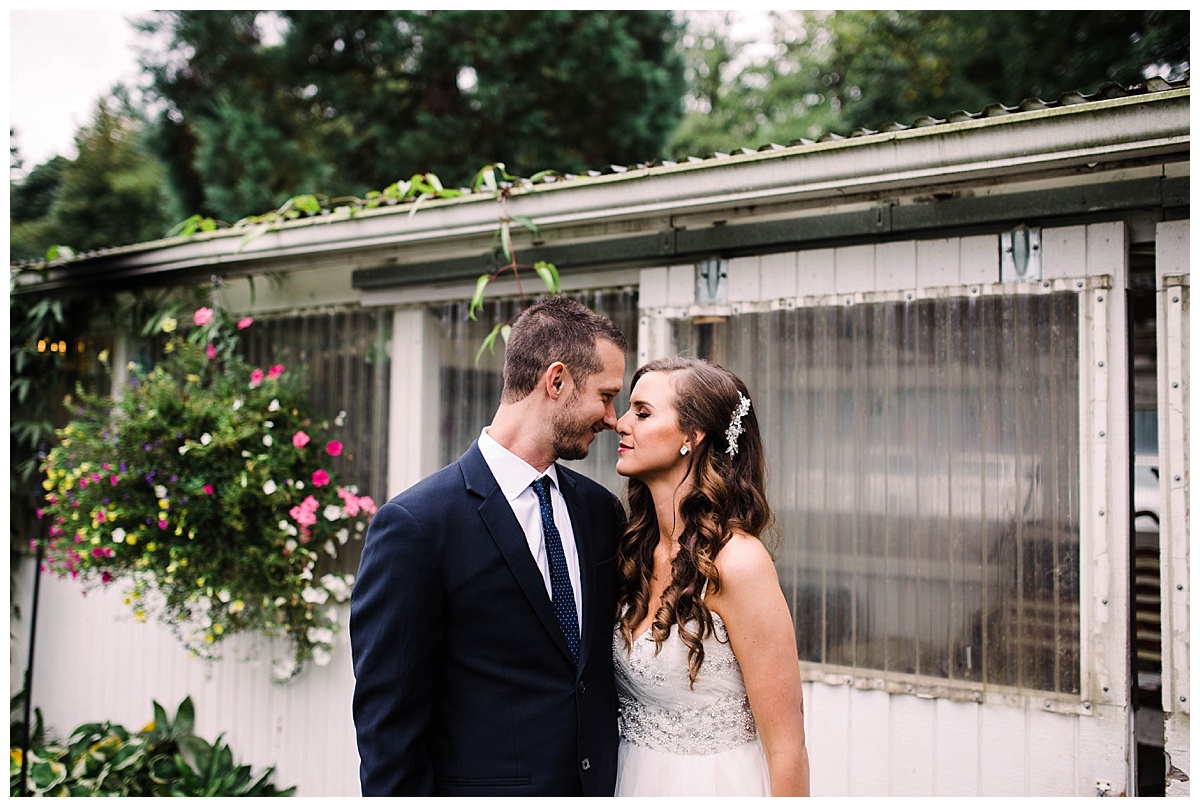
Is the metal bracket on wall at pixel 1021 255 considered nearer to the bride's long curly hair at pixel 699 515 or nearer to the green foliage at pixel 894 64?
the bride's long curly hair at pixel 699 515

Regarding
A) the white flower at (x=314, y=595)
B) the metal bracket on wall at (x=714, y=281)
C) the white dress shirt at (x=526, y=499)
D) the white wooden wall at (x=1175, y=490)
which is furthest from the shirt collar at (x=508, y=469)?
the white flower at (x=314, y=595)

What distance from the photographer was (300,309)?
4594mm

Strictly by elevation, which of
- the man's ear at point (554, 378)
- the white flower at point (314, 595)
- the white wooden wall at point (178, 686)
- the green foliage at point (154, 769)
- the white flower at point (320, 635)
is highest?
the man's ear at point (554, 378)

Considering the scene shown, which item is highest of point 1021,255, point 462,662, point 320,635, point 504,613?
point 1021,255

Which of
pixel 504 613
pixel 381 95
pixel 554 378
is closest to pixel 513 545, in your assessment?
pixel 504 613

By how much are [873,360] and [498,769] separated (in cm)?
187

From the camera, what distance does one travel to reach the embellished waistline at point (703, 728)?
238cm

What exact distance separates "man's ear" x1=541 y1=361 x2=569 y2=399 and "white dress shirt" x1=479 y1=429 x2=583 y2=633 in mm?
196

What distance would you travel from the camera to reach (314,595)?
13.4ft

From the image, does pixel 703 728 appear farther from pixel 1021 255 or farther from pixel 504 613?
pixel 1021 255

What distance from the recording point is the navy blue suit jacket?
2.02 m

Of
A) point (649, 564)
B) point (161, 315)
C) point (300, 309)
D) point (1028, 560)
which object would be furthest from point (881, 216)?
point (161, 315)

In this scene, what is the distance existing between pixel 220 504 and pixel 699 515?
2.62 m

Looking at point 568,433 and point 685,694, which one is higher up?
point 568,433
